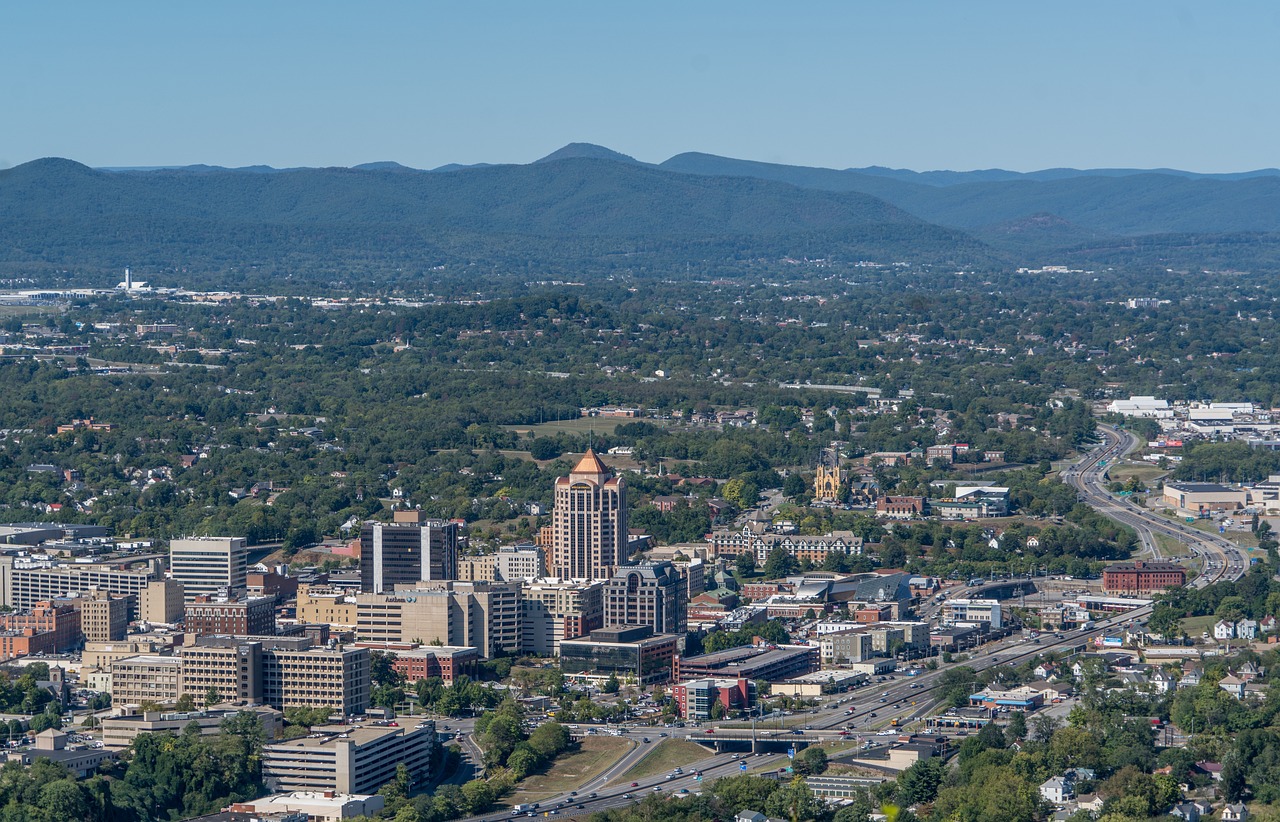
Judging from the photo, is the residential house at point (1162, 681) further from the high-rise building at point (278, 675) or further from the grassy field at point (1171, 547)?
the grassy field at point (1171, 547)

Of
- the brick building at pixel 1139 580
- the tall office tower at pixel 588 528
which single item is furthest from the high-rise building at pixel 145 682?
the brick building at pixel 1139 580

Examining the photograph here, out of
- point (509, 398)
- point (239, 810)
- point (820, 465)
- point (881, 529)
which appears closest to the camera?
point (239, 810)

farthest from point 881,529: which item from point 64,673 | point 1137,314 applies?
point 1137,314

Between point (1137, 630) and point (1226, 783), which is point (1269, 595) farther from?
point (1226, 783)

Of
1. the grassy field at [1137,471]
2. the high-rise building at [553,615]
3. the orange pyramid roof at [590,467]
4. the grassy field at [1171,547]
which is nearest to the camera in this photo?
the high-rise building at [553,615]

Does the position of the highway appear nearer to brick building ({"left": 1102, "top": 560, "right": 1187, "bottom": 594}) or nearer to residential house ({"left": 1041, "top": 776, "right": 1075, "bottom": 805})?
brick building ({"left": 1102, "top": 560, "right": 1187, "bottom": 594})

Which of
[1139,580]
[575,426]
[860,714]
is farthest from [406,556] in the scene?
[575,426]
